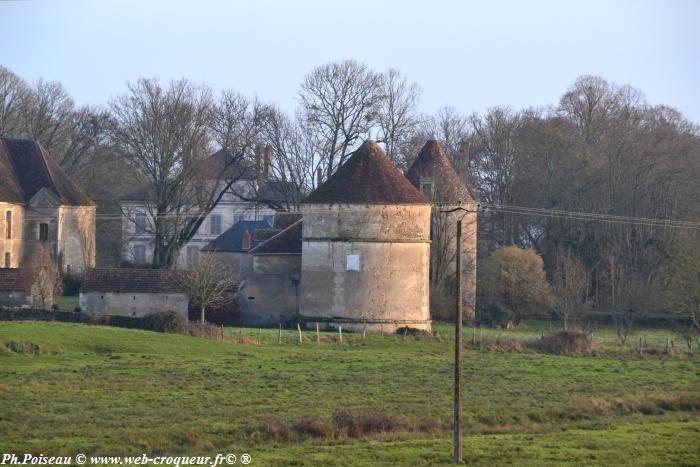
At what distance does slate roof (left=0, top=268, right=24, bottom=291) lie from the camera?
4859 cm

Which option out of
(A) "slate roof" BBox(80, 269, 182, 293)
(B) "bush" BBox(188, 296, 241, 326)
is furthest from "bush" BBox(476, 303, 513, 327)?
(A) "slate roof" BBox(80, 269, 182, 293)

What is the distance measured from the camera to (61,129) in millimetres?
72812

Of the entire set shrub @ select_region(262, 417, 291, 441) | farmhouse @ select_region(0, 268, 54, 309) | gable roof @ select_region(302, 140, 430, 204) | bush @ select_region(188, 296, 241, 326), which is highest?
gable roof @ select_region(302, 140, 430, 204)

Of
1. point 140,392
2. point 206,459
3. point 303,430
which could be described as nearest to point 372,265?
point 140,392

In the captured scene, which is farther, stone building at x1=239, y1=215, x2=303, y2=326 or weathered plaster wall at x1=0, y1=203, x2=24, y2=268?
weathered plaster wall at x1=0, y1=203, x2=24, y2=268

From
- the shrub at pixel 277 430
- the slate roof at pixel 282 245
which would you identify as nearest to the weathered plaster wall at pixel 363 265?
the slate roof at pixel 282 245

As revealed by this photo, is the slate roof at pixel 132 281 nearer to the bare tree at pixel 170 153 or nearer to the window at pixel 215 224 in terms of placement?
the bare tree at pixel 170 153

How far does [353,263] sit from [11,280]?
13.4 metres

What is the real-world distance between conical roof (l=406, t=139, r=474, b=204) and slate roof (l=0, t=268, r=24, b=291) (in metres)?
17.2

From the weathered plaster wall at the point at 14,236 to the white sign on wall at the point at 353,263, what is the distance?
1924 cm

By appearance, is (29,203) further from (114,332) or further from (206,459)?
(206,459)

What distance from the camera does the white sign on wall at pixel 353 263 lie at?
4697 centimetres

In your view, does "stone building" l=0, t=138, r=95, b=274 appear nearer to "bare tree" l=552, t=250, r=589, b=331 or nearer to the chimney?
the chimney

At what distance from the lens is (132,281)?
48438 mm
